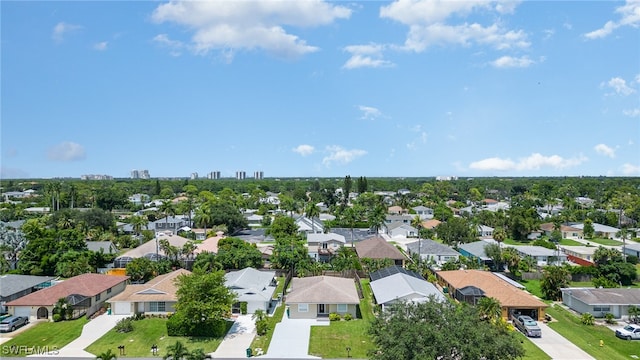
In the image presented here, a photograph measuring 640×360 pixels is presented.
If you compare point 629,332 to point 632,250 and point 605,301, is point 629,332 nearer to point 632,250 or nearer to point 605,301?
point 605,301

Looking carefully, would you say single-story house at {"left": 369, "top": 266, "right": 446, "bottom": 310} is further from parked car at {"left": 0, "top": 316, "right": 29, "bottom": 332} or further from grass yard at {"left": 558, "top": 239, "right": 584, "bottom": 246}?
grass yard at {"left": 558, "top": 239, "right": 584, "bottom": 246}

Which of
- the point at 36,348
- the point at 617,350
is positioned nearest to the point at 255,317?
the point at 36,348

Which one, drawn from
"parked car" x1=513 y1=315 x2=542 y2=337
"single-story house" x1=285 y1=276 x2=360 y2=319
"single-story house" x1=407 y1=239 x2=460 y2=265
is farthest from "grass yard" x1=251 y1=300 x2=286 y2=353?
"single-story house" x1=407 y1=239 x2=460 y2=265

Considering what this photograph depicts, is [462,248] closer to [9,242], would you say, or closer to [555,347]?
[555,347]

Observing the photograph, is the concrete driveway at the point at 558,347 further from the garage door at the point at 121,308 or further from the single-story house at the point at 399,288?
the garage door at the point at 121,308

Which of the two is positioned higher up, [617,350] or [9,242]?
[9,242]

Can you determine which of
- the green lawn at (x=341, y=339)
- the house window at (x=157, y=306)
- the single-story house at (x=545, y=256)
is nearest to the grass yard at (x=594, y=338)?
the green lawn at (x=341, y=339)
